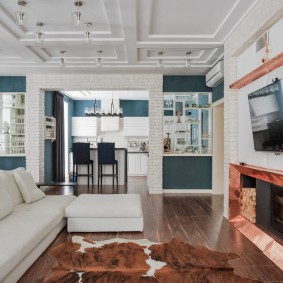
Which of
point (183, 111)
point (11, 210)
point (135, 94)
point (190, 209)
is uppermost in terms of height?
point (135, 94)

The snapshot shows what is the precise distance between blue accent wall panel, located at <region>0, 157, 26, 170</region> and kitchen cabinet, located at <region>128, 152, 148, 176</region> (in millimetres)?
4196

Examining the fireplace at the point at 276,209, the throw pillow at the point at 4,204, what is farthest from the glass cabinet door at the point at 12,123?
the fireplace at the point at 276,209

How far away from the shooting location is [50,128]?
745cm

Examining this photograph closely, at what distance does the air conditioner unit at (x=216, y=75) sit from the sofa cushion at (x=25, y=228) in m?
3.51

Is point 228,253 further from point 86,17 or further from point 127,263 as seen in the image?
point 86,17

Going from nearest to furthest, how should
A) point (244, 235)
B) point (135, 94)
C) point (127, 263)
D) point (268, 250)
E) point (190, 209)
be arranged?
point (127, 263), point (268, 250), point (244, 235), point (190, 209), point (135, 94)

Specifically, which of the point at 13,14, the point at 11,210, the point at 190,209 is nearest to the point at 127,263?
the point at 11,210

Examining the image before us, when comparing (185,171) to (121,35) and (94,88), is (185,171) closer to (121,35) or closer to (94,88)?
(94,88)

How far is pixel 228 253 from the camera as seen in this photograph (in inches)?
117

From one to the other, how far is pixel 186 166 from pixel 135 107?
4574 millimetres

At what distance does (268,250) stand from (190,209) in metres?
2.10

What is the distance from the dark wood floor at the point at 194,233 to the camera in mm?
2577

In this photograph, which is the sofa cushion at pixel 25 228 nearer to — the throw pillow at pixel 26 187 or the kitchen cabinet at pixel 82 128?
the throw pillow at pixel 26 187

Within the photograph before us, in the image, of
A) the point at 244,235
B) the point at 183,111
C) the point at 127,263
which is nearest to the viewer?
the point at 127,263
